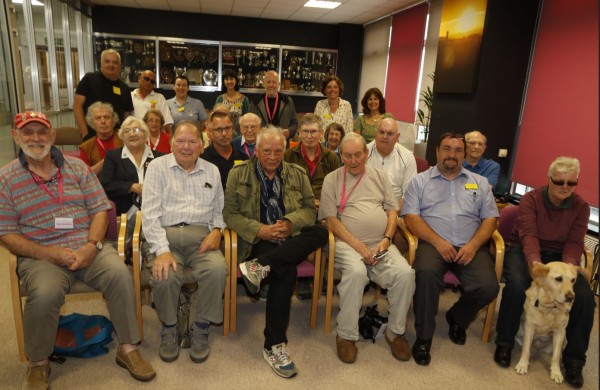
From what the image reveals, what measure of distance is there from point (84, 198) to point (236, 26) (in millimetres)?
7649

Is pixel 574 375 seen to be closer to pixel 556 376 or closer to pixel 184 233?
pixel 556 376

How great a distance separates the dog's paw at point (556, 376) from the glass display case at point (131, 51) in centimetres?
868

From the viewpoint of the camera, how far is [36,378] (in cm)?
224

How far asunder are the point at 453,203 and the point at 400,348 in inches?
41.7

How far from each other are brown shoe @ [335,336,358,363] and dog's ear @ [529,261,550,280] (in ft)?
3.84

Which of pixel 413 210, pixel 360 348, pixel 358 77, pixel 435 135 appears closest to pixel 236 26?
pixel 358 77

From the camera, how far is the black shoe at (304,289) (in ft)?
11.2

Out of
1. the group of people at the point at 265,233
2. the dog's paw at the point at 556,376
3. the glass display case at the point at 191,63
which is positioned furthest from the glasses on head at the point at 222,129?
the glass display case at the point at 191,63

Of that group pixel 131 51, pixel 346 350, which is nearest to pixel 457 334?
pixel 346 350

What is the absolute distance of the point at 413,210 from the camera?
120 inches

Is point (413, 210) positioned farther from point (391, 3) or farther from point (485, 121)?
point (391, 3)

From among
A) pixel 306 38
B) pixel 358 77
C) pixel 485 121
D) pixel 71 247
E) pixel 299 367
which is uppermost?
pixel 306 38

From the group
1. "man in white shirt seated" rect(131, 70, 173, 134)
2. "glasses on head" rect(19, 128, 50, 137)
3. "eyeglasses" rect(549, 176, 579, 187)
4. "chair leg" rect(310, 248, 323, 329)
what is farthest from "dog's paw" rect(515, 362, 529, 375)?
"man in white shirt seated" rect(131, 70, 173, 134)

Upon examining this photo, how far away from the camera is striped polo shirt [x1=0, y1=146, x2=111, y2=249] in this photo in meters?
2.31
